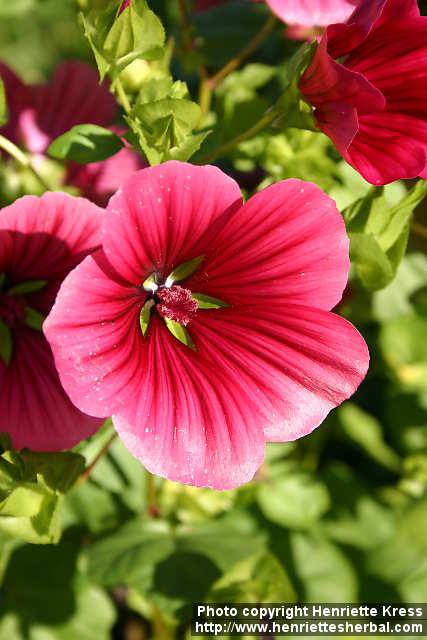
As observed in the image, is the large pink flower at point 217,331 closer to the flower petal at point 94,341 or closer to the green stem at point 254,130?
the flower petal at point 94,341

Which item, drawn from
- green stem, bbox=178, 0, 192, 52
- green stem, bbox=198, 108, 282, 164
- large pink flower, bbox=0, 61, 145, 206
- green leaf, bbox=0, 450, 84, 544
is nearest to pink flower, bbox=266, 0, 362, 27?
green stem, bbox=198, 108, 282, 164

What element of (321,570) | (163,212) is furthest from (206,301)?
(321,570)

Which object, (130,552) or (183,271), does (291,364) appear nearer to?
(183,271)

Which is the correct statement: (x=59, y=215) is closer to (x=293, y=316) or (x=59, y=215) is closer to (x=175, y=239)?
(x=175, y=239)

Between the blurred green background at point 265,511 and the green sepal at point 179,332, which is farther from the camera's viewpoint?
the blurred green background at point 265,511

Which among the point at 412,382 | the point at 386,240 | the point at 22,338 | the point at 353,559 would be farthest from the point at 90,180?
the point at 353,559

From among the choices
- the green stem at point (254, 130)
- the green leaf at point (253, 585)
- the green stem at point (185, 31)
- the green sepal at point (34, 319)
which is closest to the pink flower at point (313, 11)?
the green stem at point (254, 130)

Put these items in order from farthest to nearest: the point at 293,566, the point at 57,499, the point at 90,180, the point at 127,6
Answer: the point at 293,566 → the point at 90,180 → the point at 57,499 → the point at 127,6
